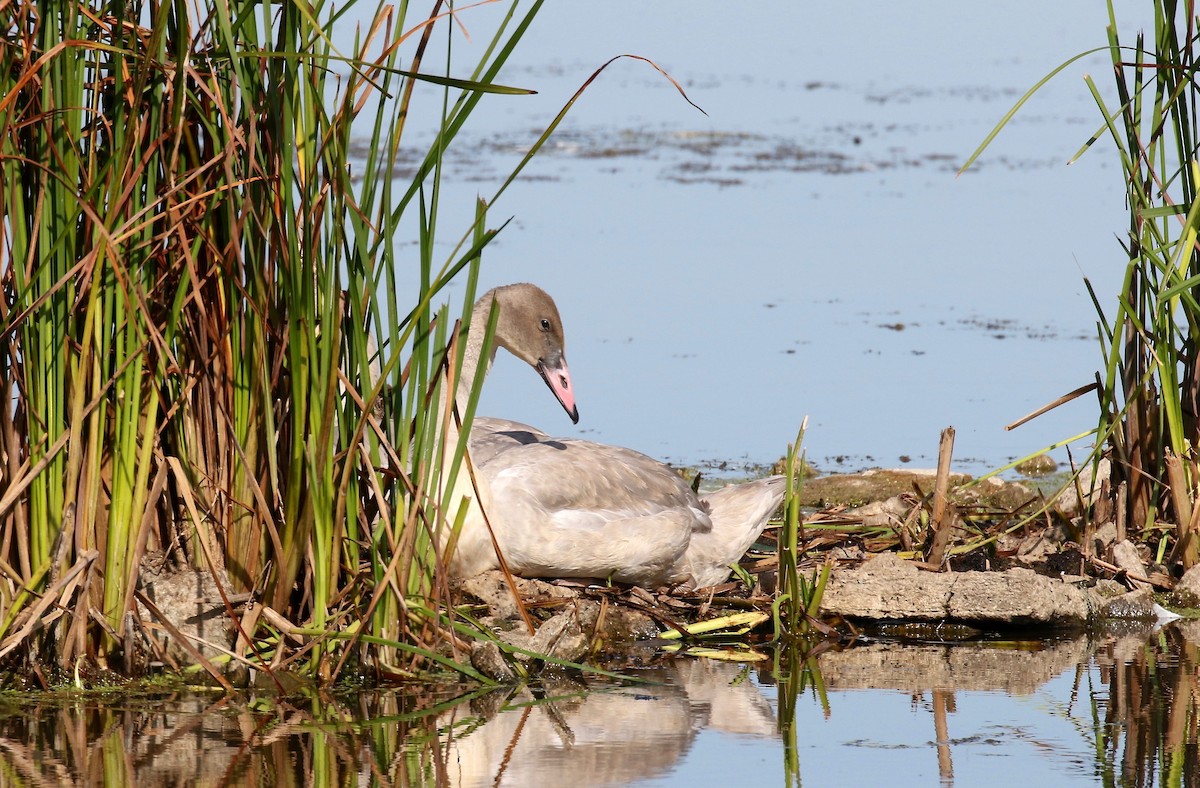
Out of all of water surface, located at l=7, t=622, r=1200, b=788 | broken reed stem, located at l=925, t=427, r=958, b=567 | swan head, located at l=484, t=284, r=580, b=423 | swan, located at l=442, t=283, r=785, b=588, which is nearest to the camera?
water surface, located at l=7, t=622, r=1200, b=788

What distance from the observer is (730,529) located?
648cm

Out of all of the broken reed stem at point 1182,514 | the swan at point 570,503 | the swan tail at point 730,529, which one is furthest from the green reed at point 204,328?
the broken reed stem at point 1182,514

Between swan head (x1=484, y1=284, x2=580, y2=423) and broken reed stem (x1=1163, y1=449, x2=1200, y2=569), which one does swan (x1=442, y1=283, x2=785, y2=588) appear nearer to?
swan head (x1=484, y1=284, x2=580, y2=423)

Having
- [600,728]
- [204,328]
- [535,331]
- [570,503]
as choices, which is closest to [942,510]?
[570,503]

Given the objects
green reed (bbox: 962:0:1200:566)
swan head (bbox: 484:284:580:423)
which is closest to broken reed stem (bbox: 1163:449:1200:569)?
green reed (bbox: 962:0:1200:566)

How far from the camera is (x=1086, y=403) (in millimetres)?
9172

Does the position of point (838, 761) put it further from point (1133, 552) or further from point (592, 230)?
point (592, 230)

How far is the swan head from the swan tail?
0.72m

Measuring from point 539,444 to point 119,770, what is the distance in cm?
272

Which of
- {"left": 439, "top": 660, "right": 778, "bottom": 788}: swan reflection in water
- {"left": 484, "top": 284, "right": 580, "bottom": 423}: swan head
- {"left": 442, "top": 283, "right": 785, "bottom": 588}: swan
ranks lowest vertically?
{"left": 439, "top": 660, "right": 778, "bottom": 788}: swan reflection in water

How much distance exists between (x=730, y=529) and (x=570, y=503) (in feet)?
2.09

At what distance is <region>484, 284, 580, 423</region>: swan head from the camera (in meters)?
6.90

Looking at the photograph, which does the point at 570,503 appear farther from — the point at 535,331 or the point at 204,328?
the point at 204,328

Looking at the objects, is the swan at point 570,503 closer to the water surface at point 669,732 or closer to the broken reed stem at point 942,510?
the broken reed stem at point 942,510
